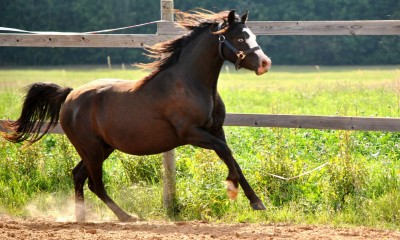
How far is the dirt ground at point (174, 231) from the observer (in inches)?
247

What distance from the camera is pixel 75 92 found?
7773mm

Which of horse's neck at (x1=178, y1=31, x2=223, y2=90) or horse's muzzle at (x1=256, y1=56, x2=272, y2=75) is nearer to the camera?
horse's muzzle at (x1=256, y1=56, x2=272, y2=75)

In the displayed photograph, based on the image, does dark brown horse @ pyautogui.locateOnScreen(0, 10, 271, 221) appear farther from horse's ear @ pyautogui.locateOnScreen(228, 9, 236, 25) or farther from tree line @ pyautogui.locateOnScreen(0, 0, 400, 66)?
tree line @ pyautogui.locateOnScreen(0, 0, 400, 66)

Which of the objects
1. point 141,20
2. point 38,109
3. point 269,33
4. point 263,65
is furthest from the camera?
point 141,20

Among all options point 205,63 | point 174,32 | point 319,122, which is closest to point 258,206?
point 319,122

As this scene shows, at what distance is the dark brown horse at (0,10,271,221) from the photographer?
6578 mm

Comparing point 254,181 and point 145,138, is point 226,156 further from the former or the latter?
point 254,181

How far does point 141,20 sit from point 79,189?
3967cm

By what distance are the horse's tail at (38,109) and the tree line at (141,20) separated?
78.5 feet

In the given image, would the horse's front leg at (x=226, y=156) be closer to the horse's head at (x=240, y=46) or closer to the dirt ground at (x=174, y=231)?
the dirt ground at (x=174, y=231)

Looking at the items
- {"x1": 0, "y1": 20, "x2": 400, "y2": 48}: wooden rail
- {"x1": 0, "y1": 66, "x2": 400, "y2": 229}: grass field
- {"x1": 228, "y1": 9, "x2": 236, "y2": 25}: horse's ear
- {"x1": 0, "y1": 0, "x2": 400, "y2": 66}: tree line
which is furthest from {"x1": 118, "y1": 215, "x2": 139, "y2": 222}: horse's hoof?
{"x1": 0, "y1": 0, "x2": 400, "y2": 66}: tree line

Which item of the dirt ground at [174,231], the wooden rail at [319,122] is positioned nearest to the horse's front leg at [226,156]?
the dirt ground at [174,231]

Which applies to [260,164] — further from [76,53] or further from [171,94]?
[76,53]

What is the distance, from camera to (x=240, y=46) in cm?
655
